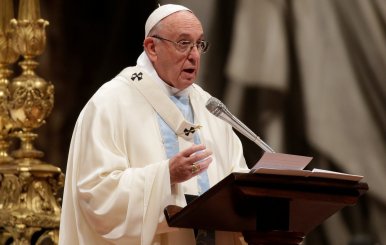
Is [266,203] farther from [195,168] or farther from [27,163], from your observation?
[27,163]

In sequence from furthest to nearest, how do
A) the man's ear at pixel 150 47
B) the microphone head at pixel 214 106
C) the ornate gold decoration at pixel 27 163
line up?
the ornate gold decoration at pixel 27 163
the man's ear at pixel 150 47
the microphone head at pixel 214 106

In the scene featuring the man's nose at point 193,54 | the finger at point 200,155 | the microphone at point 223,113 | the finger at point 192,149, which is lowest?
the finger at point 200,155

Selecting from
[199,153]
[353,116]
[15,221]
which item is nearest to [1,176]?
[15,221]

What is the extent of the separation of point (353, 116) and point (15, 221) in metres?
2.22

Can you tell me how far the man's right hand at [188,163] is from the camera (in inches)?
168

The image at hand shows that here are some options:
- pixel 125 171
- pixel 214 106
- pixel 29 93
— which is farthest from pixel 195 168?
pixel 29 93

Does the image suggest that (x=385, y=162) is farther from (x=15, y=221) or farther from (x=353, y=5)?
(x=15, y=221)

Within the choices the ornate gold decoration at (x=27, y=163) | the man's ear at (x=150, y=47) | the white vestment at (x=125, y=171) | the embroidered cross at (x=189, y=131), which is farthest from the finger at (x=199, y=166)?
the ornate gold decoration at (x=27, y=163)

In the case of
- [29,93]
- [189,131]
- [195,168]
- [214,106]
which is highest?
[29,93]

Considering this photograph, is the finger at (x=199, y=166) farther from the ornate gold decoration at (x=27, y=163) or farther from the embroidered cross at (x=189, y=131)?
the ornate gold decoration at (x=27, y=163)

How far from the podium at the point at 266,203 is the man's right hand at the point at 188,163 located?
184 millimetres

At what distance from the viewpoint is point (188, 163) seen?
4.33m

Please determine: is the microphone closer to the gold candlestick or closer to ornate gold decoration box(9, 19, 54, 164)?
ornate gold decoration box(9, 19, 54, 164)

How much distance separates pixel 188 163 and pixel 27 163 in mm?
2580
